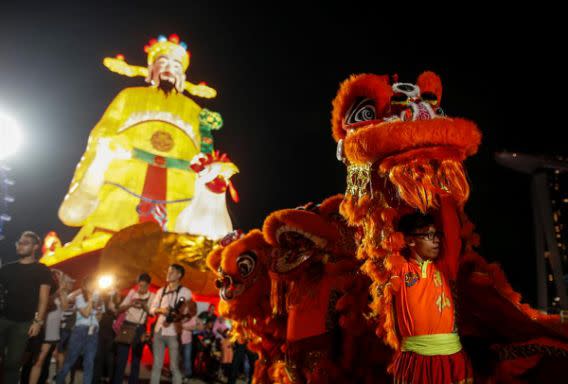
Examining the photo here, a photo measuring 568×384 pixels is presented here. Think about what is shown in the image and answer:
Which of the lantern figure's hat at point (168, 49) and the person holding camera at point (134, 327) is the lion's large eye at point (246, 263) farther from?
the lantern figure's hat at point (168, 49)

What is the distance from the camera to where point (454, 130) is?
2.22 m

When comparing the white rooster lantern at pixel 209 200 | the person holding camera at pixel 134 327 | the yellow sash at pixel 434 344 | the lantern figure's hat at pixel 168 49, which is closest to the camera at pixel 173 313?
the person holding camera at pixel 134 327

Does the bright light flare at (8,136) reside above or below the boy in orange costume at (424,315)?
above

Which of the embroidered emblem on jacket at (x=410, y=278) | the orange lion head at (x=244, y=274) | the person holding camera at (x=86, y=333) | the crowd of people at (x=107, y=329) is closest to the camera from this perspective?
the embroidered emblem on jacket at (x=410, y=278)

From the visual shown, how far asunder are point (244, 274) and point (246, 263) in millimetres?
107

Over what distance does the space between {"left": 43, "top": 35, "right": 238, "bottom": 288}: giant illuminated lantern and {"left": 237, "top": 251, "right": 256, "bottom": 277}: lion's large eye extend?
21.4 feet

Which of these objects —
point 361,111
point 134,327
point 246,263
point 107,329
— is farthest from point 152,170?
point 361,111

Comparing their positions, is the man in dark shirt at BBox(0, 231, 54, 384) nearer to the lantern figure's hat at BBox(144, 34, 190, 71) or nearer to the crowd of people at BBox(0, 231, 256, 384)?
the crowd of people at BBox(0, 231, 256, 384)

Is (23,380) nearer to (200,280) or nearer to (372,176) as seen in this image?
(372,176)

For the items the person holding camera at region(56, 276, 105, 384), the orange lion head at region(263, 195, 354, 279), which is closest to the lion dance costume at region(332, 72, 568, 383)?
the orange lion head at region(263, 195, 354, 279)

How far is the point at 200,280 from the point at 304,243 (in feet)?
22.4

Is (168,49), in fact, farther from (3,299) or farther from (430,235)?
(430,235)

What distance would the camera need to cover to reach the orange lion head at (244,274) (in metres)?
4.00

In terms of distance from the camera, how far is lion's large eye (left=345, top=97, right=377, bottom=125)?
2738 millimetres
